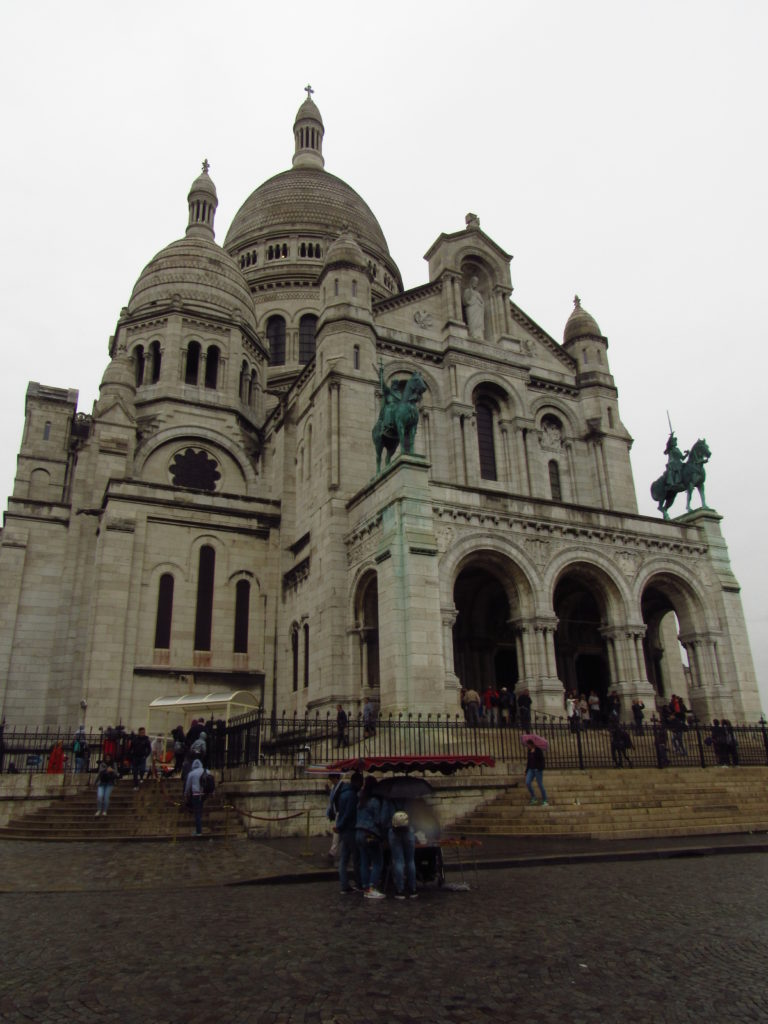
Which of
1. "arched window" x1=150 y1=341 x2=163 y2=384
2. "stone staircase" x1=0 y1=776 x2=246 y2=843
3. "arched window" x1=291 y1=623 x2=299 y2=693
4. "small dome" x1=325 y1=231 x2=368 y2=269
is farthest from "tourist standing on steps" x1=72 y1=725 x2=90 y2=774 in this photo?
"small dome" x1=325 y1=231 x2=368 y2=269

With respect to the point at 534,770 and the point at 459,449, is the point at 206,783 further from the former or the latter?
the point at 459,449

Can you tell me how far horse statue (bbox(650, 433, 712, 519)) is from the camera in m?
30.7

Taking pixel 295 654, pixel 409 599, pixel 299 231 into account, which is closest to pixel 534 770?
pixel 409 599

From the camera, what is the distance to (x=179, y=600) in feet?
101

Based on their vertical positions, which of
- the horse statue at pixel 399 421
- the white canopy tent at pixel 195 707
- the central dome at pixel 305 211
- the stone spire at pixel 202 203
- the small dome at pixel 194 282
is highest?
the central dome at pixel 305 211

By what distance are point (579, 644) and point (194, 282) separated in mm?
26348

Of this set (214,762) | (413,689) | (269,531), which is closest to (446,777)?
(413,689)

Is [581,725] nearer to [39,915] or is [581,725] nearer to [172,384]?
[39,915]

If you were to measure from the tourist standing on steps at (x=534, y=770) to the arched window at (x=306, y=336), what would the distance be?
3544 centimetres

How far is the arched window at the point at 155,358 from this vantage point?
3759cm

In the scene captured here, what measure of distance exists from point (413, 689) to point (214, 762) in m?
6.05

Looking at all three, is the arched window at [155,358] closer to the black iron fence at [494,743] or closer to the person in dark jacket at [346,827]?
the black iron fence at [494,743]

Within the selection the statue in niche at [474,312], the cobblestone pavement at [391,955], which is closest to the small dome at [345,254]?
the statue in niche at [474,312]

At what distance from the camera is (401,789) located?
411 inches
